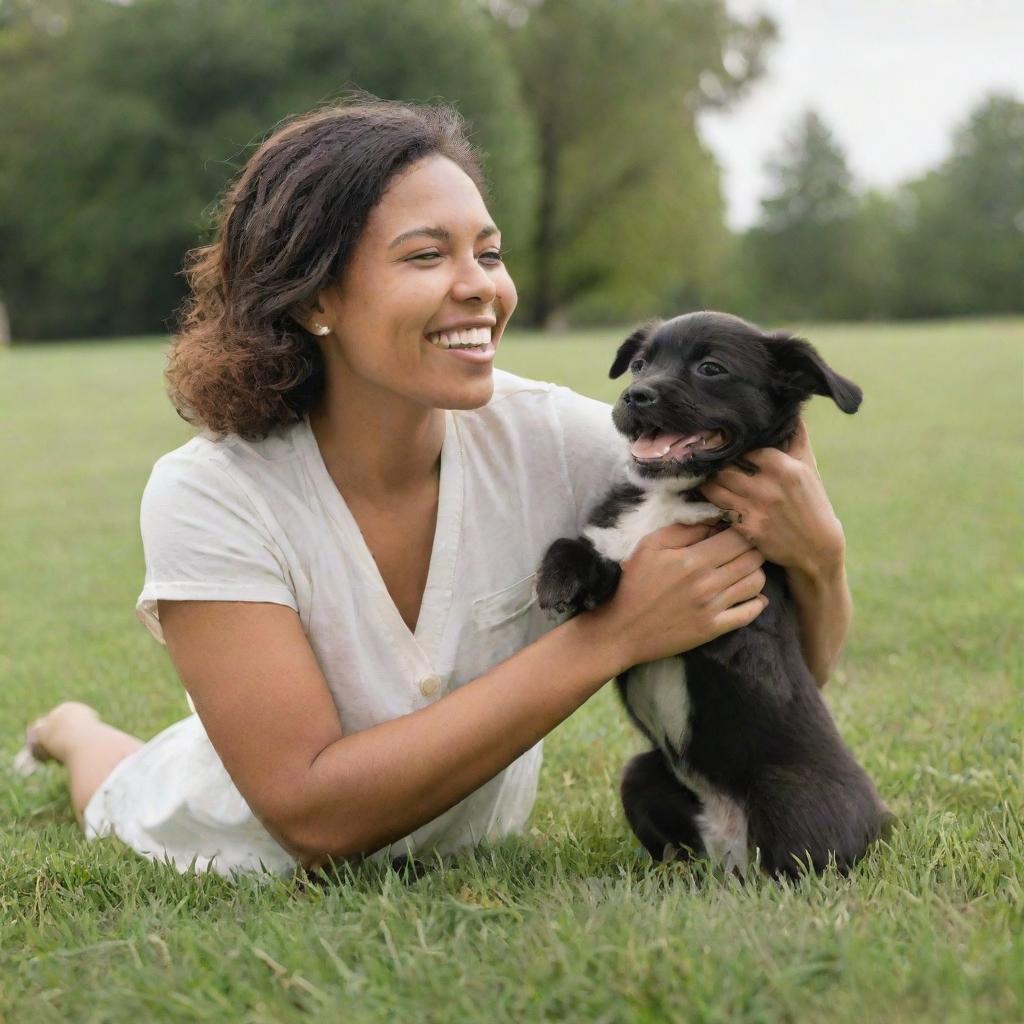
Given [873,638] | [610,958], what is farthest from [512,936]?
[873,638]

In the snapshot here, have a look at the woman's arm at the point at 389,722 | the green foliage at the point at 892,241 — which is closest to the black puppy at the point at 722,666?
the woman's arm at the point at 389,722

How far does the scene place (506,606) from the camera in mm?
2822

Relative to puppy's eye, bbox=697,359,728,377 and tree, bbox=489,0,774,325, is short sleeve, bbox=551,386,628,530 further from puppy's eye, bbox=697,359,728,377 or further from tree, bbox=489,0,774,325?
tree, bbox=489,0,774,325

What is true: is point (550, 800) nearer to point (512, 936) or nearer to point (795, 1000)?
point (512, 936)

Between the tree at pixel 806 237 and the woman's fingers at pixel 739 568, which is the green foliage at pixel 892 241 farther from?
the woman's fingers at pixel 739 568

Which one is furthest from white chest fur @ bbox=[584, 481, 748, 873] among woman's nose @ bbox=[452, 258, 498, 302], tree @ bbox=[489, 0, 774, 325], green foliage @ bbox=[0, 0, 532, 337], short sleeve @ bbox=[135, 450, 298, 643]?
tree @ bbox=[489, 0, 774, 325]

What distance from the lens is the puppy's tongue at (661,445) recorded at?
8.80 feet

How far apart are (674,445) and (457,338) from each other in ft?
1.71

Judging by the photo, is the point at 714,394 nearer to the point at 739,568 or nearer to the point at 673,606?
the point at 739,568

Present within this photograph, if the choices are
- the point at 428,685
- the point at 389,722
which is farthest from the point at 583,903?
the point at 428,685

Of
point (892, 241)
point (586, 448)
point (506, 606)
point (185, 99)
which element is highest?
point (185, 99)

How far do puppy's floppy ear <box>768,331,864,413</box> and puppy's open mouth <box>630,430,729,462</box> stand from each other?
0.70 feet

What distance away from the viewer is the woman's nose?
2.57 m

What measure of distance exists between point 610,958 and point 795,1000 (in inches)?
11.5
